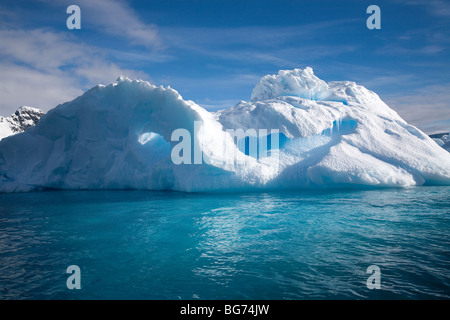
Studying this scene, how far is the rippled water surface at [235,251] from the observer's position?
A: 11.7 ft

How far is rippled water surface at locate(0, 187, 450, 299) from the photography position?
358cm

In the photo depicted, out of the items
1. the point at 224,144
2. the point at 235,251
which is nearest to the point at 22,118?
the point at 224,144

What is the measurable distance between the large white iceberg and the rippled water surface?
357 centimetres

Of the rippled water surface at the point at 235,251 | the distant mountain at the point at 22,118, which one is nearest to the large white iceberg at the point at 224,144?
the rippled water surface at the point at 235,251

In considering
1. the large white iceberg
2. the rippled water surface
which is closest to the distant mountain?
the large white iceberg

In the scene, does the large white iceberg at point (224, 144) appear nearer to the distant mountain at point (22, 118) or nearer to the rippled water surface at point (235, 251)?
the rippled water surface at point (235, 251)

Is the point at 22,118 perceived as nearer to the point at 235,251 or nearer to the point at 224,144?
the point at 224,144

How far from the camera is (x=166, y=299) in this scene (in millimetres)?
3369

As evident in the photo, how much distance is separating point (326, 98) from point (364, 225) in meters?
12.4

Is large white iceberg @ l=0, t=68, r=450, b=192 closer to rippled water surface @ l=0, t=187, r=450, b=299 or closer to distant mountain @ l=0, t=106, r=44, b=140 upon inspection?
rippled water surface @ l=0, t=187, r=450, b=299

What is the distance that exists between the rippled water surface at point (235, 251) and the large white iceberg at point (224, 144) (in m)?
3.57
